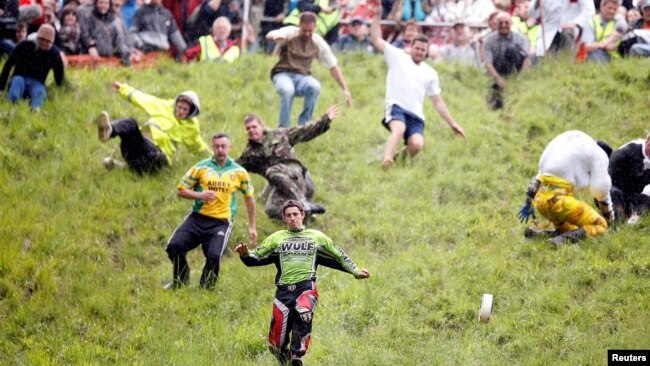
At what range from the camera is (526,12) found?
1838 cm

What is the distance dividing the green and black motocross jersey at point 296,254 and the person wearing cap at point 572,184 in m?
3.34

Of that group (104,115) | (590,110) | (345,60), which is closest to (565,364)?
(104,115)

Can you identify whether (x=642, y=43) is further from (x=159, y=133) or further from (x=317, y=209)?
(x=159, y=133)

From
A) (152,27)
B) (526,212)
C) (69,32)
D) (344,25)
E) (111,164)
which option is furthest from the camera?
(344,25)

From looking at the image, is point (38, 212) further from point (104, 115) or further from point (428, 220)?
point (428, 220)

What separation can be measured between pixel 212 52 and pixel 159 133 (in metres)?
4.53

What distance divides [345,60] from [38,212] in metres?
7.40

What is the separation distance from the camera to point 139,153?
13469 mm

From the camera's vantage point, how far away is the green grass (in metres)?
10.0

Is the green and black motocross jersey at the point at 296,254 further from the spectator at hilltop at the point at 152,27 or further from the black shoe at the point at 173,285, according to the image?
the spectator at hilltop at the point at 152,27

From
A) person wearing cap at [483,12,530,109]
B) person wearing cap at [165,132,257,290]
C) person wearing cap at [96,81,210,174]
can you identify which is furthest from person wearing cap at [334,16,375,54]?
person wearing cap at [165,132,257,290]

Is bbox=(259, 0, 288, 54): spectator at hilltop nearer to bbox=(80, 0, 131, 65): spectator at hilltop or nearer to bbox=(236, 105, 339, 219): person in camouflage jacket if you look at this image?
bbox=(80, 0, 131, 65): spectator at hilltop

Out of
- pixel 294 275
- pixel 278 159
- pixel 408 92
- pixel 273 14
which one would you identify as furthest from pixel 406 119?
pixel 294 275

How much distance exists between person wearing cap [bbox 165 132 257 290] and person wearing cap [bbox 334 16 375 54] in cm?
772
